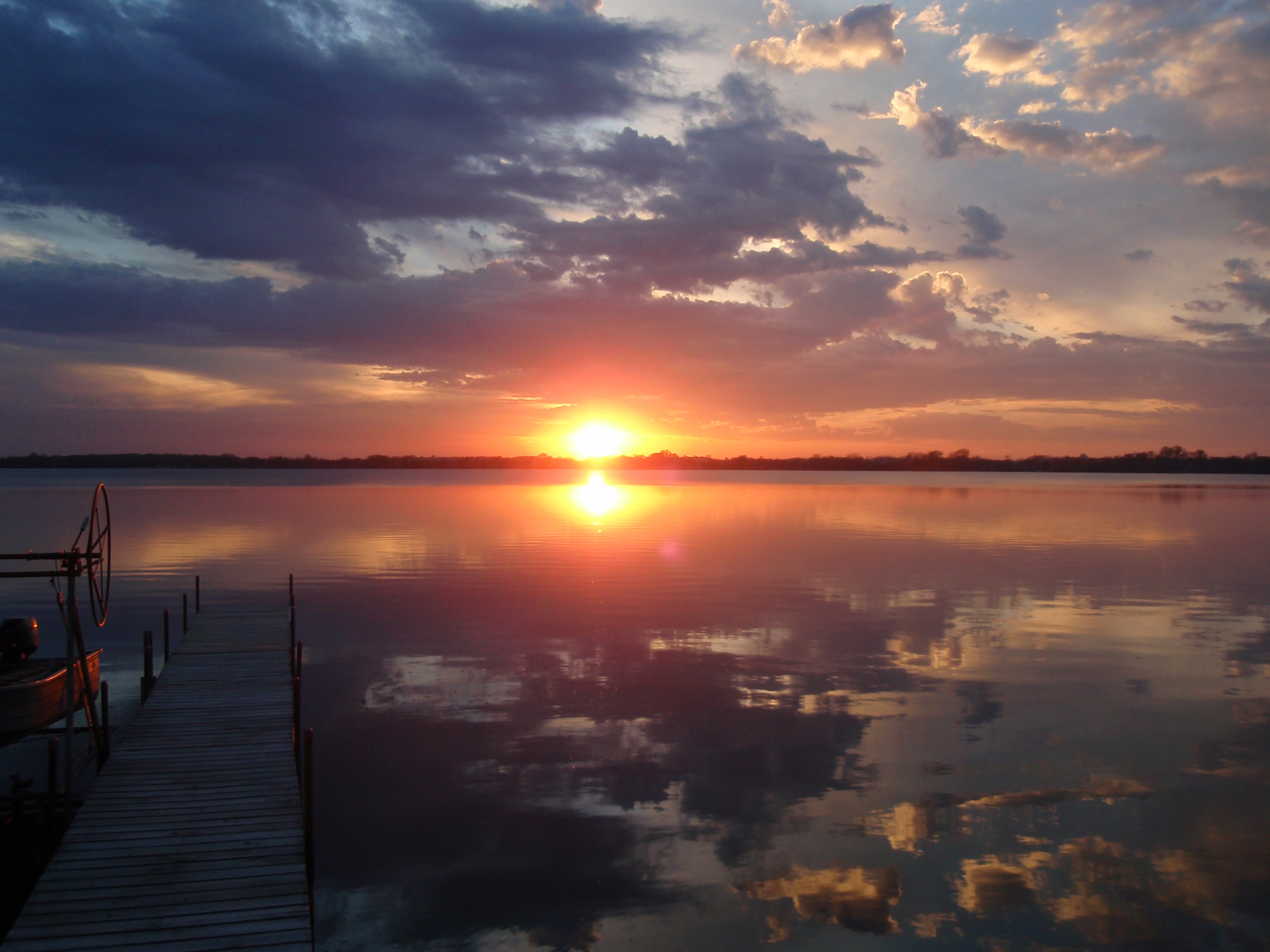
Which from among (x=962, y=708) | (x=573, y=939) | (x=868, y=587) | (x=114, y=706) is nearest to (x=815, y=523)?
(x=868, y=587)

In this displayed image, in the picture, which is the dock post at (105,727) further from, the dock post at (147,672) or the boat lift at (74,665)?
the dock post at (147,672)

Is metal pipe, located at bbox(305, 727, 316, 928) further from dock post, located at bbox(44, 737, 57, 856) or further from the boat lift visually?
dock post, located at bbox(44, 737, 57, 856)

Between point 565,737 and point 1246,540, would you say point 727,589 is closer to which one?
point 565,737

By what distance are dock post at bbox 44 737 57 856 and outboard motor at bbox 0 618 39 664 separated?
14.0 feet

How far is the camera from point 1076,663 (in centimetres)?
1703

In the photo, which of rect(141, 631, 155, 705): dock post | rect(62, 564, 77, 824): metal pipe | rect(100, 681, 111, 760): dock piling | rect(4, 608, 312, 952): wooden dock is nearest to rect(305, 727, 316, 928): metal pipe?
rect(4, 608, 312, 952): wooden dock

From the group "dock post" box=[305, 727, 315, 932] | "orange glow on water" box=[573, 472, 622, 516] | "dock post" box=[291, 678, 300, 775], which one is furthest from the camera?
"orange glow on water" box=[573, 472, 622, 516]

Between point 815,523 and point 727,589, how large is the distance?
2705cm

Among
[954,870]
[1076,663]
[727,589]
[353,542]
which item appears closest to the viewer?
[954,870]

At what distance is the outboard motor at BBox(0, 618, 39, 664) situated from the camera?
41.3ft

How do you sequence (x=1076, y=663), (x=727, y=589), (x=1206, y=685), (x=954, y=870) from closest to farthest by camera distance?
1. (x=954, y=870)
2. (x=1206, y=685)
3. (x=1076, y=663)
4. (x=727, y=589)

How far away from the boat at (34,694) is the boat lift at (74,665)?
2 cm

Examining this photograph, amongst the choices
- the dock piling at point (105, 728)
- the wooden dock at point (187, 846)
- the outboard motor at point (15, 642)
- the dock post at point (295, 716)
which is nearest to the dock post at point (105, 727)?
the dock piling at point (105, 728)

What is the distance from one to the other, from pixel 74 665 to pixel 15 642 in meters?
3.77
